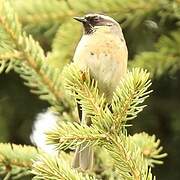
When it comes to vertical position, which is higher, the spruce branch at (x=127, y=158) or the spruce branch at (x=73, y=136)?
the spruce branch at (x=73, y=136)

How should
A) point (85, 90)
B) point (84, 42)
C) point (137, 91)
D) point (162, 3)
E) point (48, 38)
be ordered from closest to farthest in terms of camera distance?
point (137, 91) < point (85, 90) < point (84, 42) < point (162, 3) < point (48, 38)

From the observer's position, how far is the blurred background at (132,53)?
256cm

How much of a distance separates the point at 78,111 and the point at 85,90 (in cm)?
49

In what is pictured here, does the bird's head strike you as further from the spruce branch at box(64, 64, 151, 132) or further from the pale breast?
the spruce branch at box(64, 64, 151, 132)

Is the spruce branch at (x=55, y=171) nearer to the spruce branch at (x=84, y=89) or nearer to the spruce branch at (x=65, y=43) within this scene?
the spruce branch at (x=84, y=89)

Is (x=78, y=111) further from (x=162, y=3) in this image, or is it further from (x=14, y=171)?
(x=162, y=3)

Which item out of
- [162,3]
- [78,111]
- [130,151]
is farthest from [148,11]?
[130,151]

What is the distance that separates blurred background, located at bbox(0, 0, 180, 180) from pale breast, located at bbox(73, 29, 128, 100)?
0.27 meters

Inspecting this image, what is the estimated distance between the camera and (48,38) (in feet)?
10.5

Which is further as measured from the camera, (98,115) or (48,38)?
(48,38)

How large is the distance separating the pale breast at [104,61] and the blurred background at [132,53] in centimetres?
27

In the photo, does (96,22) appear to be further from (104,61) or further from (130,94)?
(130,94)

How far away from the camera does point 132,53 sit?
3.26 metres

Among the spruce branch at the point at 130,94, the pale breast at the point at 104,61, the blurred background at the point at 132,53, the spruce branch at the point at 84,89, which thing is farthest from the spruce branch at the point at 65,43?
the spruce branch at the point at 130,94
